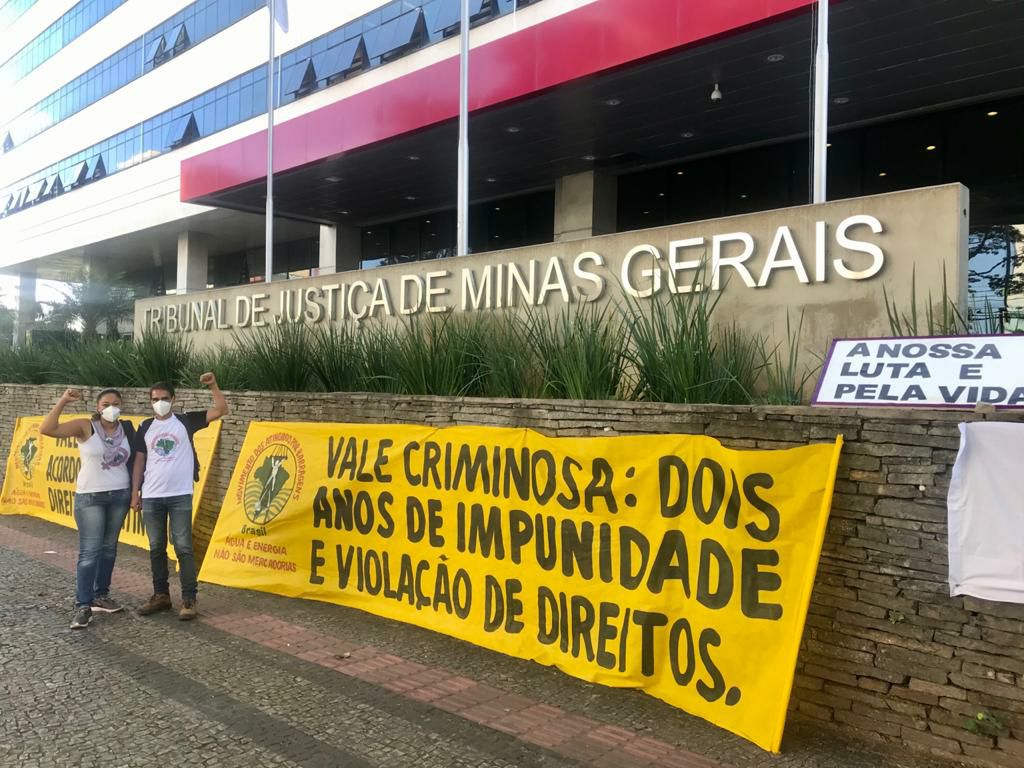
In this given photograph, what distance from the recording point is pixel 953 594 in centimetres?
378

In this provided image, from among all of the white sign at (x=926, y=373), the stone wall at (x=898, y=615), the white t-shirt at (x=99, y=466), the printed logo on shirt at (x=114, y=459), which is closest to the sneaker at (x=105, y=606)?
the white t-shirt at (x=99, y=466)

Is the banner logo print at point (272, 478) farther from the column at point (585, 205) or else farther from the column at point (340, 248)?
the column at point (340, 248)

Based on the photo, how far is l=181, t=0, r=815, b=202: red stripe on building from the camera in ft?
35.6

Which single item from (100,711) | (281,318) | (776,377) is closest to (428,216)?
(281,318)

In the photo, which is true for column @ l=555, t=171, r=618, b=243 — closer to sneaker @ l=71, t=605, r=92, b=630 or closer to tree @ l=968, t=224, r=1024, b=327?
tree @ l=968, t=224, r=1024, b=327

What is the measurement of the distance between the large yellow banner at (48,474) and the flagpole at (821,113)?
673 centimetres

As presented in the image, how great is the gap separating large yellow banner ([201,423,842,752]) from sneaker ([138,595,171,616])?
822 millimetres

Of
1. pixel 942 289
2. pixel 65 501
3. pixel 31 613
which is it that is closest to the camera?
pixel 942 289

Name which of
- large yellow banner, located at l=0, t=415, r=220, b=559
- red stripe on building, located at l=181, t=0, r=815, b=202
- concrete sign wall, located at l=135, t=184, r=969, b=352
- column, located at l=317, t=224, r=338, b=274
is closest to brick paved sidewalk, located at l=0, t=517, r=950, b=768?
large yellow banner, located at l=0, t=415, r=220, b=559

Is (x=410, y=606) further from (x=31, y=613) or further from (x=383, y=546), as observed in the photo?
(x=31, y=613)

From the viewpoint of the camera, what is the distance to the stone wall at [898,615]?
144 inches

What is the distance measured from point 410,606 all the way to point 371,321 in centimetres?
537

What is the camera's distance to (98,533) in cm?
638

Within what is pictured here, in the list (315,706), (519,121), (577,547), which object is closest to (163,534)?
(315,706)
